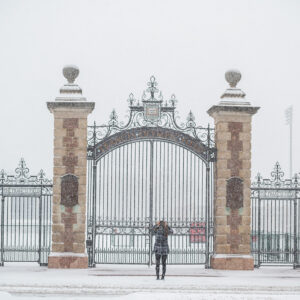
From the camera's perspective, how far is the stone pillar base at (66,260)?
15.8m

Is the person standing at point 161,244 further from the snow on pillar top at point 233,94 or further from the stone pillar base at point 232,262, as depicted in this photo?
the snow on pillar top at point 233,94

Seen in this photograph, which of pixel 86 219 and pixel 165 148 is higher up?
pixel 165 148

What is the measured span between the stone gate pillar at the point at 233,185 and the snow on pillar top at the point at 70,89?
12.3 feet

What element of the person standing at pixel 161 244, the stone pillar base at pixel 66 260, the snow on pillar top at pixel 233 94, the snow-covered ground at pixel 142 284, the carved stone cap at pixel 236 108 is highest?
the snow on pillar top at pixel 233 94

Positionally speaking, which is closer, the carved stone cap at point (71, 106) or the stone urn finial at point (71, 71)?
the carved stone cap at point (71, 106)

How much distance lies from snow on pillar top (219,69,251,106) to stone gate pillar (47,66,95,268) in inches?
145

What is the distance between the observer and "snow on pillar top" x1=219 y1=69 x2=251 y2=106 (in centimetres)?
1645

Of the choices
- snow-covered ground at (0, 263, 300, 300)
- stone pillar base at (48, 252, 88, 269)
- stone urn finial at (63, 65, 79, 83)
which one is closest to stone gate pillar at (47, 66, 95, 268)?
stone pillar base at (48, 252, 88, 269)

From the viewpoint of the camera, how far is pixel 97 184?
55.0 ft

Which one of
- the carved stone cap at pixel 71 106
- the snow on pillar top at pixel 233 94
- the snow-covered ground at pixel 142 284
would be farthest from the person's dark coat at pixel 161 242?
the snow on pillar top at pixel 233 94

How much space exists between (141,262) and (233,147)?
160 inches

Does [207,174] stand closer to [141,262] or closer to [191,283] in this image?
[141,262]

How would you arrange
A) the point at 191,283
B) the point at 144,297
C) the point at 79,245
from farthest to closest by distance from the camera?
1. the point at 79,245
2. the point at 191,283
3. the point at 144,297

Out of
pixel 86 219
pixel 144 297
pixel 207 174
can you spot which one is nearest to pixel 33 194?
pixel 86 219
